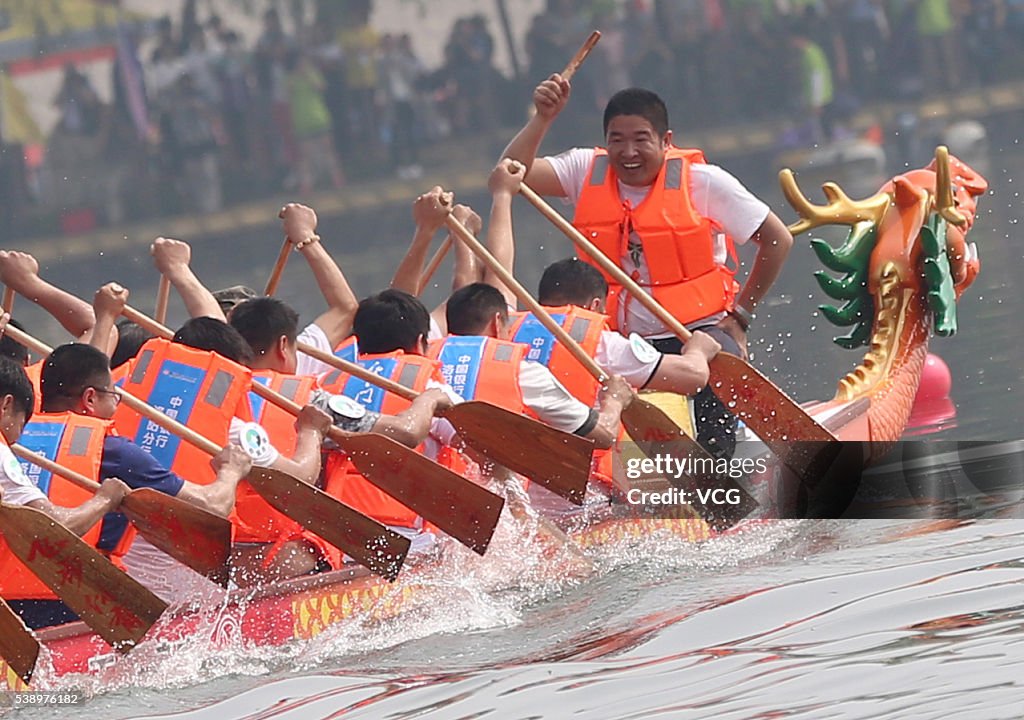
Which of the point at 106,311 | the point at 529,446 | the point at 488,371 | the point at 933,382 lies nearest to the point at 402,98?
the point at 933,382

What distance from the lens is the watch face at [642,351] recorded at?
6.75m

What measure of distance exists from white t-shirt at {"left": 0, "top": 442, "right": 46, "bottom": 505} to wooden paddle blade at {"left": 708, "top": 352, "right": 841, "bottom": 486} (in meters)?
2.45

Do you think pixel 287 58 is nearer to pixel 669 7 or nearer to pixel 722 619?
pixel 669 7

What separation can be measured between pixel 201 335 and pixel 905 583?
1.97 m

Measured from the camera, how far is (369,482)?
20.4 feet

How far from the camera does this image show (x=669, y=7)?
19391 mm

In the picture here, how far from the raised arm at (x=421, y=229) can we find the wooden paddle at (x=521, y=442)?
77 cm

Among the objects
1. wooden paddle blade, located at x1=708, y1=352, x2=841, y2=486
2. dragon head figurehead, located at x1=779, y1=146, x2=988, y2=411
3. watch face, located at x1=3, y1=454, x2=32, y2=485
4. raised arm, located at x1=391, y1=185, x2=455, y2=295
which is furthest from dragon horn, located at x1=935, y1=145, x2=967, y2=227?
watch face, located at x1=3, y1=454, x2=32, y2=485

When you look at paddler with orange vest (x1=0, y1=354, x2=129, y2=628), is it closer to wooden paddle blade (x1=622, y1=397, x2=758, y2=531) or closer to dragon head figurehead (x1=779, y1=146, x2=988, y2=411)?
wooden paddle blade (x1=622, y1=397, x2=758, y2=531)

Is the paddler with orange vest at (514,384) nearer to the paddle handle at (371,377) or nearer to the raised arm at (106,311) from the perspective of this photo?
the paddle handle at (371,377)

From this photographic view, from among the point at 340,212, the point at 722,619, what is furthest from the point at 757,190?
the point at 722,619

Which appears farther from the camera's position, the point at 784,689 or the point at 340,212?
the point at 340,212

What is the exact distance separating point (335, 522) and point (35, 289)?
5.94 feet

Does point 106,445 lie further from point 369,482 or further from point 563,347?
point 563,347
